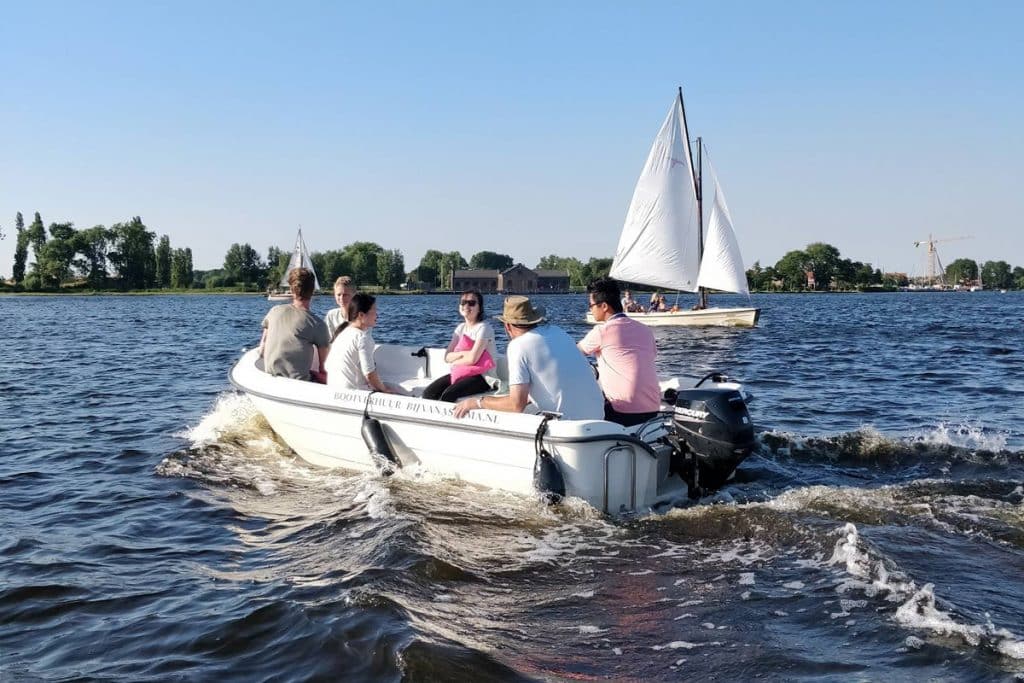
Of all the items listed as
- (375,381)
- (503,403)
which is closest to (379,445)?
(375,381)

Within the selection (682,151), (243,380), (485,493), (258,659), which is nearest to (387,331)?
(682,151)

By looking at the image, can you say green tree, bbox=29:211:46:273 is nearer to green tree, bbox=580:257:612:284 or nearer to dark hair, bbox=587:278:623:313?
green tree, bbox=580:257:612:284

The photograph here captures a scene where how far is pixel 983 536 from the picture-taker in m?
5.96

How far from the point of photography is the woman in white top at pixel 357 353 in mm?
7812

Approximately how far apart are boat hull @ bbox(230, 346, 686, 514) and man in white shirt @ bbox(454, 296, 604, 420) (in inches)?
9.0

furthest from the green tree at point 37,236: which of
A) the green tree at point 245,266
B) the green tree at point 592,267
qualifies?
the green tree at point 592,267

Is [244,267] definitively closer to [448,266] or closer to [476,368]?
[448,266]

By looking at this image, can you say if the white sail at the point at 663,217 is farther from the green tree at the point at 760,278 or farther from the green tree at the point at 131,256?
the green tree at the point at 760,278

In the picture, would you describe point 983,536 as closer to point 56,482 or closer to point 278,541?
point 278,541

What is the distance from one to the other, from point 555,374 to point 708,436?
1348 mm

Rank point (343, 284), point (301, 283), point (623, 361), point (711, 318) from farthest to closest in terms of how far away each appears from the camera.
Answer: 1. point (711, 318)
2. point (343, 284)
3. point (301, 283)
4. point (623, 361)

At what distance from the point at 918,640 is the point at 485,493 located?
359 centimetres

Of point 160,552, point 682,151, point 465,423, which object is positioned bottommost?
point 160,552

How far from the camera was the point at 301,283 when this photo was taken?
8.09 m
